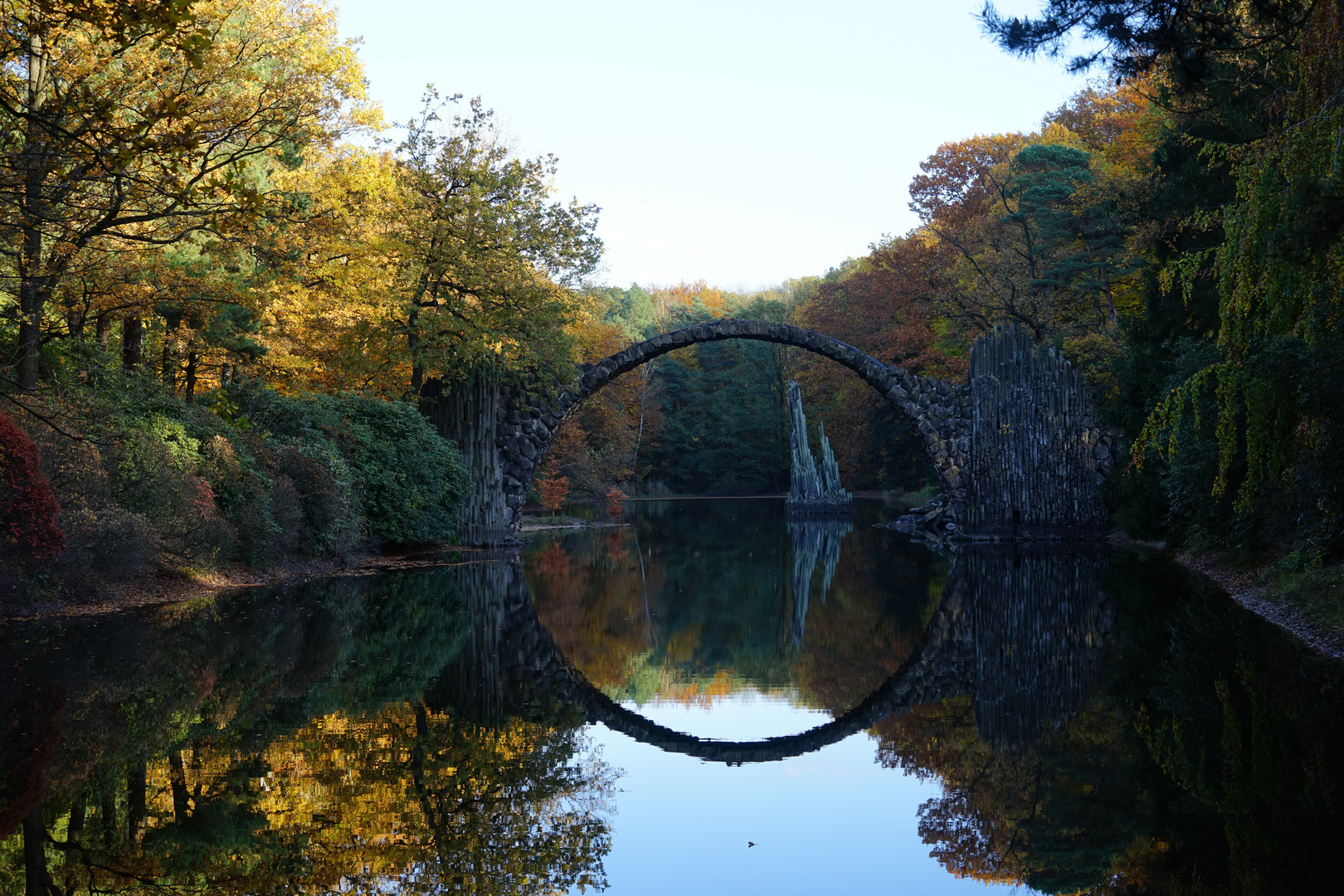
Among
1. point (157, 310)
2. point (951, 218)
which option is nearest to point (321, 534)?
point (157, 310)

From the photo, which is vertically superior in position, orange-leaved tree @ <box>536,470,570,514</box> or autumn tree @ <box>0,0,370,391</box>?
autumn tree @ <box>0,0,370,391</box>

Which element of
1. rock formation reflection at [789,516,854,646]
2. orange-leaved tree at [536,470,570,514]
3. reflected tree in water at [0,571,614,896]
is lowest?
rock formation reflection at [789,516,854,646]

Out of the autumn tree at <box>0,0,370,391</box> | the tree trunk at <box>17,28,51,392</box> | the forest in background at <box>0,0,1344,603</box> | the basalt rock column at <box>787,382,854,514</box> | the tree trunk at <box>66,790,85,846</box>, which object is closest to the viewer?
the tree trunk at <box>66,790,85,846</box>

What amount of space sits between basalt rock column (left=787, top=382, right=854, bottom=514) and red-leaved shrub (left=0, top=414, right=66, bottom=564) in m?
26.5

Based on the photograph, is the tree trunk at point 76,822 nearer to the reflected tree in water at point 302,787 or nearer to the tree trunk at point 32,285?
the reflected tree in water at point 302,787

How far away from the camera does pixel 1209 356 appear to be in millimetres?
14125

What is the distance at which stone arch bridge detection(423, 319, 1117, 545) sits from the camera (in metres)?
21.7

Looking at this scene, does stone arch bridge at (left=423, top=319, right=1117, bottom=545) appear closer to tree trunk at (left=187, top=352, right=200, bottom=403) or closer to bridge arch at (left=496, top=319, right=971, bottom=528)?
bridge arch at (left=496, top=319, right=971, bottom=528)

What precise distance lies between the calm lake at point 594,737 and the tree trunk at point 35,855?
0.02m

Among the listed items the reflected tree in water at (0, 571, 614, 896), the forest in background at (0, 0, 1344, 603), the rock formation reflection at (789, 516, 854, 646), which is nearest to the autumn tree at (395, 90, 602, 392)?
the forest in background at (0, 0, 1344, 603)

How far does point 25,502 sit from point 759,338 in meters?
15.4

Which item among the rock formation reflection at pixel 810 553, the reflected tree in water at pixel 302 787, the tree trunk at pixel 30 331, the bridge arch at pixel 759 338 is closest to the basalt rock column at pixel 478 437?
the bridge arch at pixel 759 338

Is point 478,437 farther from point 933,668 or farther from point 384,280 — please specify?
point 933,668

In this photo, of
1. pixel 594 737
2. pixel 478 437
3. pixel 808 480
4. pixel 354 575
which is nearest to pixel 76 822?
pixel 594 737
